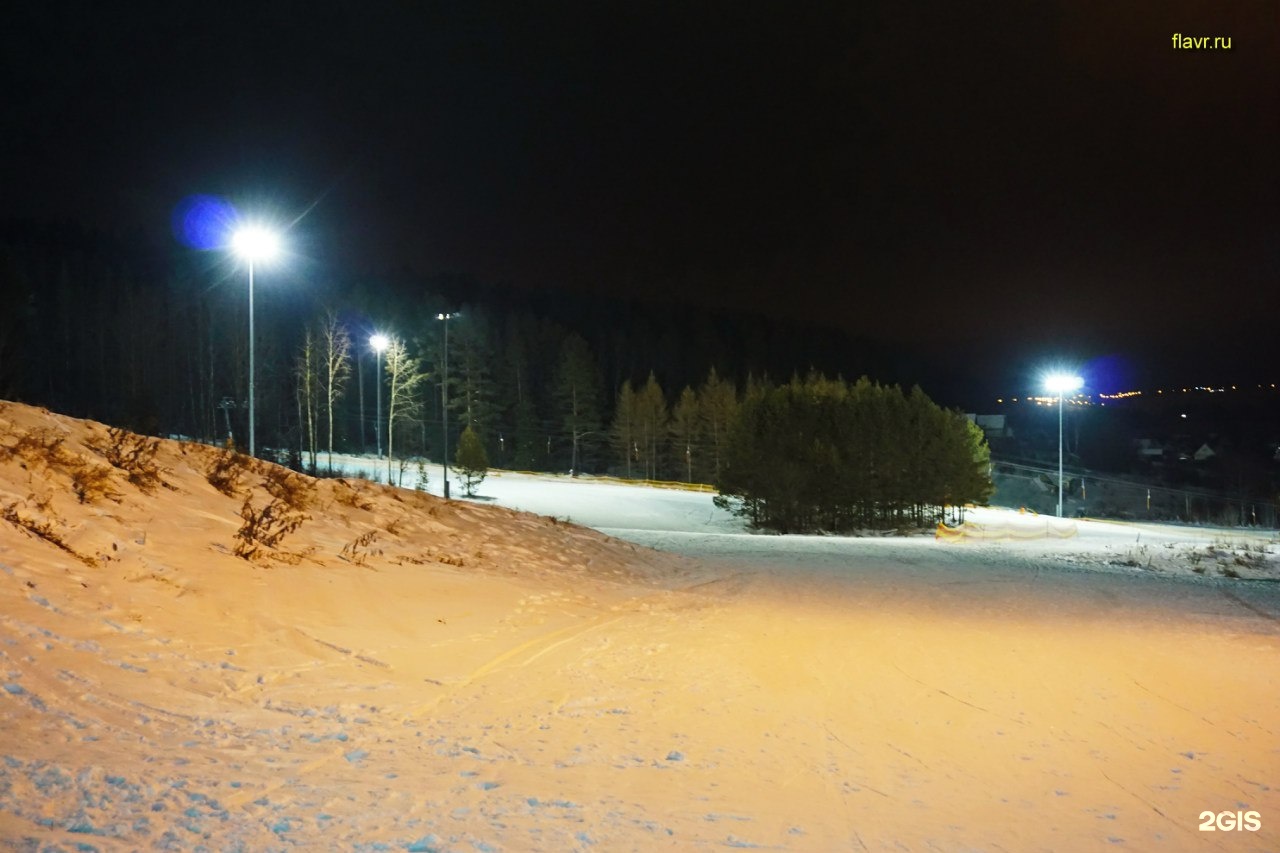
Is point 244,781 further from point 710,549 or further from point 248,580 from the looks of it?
point 710,549

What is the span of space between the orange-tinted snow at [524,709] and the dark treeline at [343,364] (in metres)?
41.6

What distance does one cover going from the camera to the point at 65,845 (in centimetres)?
386

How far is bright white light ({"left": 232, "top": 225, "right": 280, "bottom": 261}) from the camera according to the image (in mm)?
19062

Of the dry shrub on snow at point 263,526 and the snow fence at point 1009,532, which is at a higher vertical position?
the dry shrub on snow at point 263,526

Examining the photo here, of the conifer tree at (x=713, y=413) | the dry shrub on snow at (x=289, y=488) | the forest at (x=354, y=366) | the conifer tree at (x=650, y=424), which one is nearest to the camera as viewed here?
the dry shrub on snow at (x=289, y=488)

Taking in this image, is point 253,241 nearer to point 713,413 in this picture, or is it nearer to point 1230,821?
point 1230,821

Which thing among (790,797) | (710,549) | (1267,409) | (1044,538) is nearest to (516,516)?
(710,549)

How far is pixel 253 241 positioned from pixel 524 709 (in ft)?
51.8

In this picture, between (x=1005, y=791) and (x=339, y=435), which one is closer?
(x=1005, y=791)

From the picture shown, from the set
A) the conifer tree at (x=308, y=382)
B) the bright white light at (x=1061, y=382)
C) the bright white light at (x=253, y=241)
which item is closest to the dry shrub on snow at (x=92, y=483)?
the bright white light at (x=253, y=241)

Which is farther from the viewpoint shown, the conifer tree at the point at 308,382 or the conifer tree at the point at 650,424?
the conifer tree at the point at 650,424

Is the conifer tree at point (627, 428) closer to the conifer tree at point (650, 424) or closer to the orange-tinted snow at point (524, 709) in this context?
the conifer tree at point (650, 424)

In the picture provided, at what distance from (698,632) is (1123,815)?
5947 mm

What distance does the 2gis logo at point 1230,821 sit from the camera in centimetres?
518
